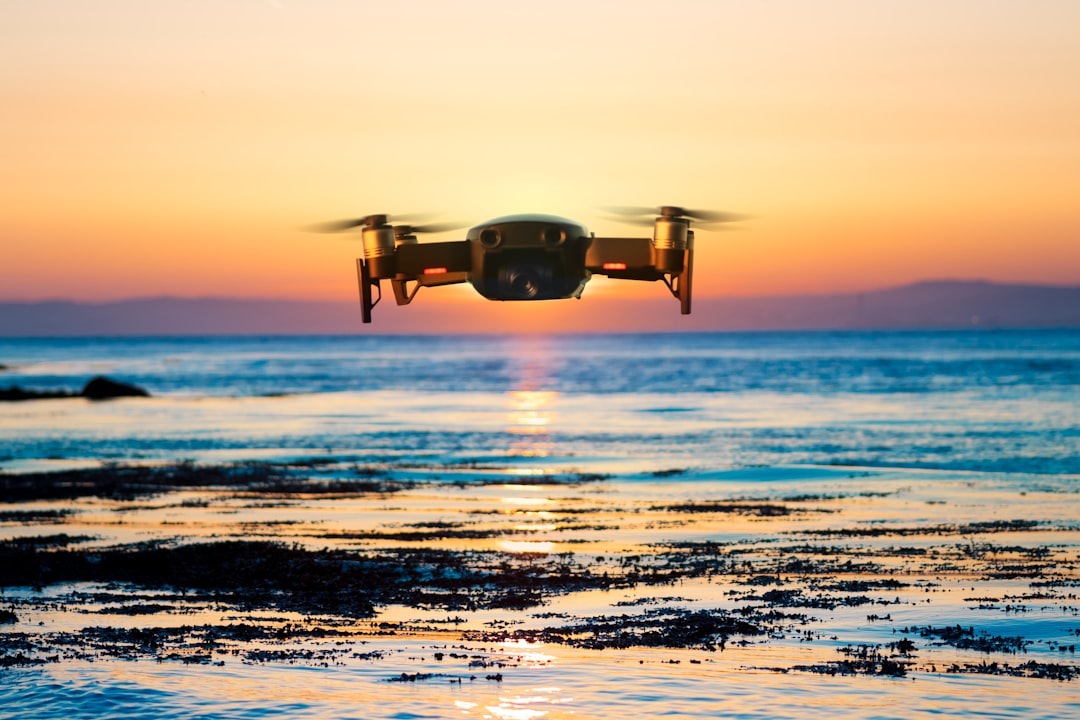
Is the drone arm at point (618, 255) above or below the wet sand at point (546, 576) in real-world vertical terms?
above

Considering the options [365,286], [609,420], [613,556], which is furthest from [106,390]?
[365,286]

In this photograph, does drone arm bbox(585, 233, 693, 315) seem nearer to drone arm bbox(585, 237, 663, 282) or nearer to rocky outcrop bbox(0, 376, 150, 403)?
drone arm bbox(585, 237, 663, 282)

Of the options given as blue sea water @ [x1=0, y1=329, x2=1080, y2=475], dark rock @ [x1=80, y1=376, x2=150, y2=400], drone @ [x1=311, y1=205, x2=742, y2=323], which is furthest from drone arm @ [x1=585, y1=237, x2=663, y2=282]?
dark rock @ [x1=80, y1=376, x2=150, y2=400]

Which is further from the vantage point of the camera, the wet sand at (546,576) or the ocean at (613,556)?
the wet sand at (546,576)

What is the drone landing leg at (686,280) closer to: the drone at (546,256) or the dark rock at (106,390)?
the drone at (546,256)

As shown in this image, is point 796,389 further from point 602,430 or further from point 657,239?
point 657,239

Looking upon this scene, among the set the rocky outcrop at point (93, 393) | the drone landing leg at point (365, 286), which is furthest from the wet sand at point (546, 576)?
the rocky outcrop at point (93, 393)
